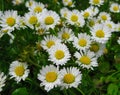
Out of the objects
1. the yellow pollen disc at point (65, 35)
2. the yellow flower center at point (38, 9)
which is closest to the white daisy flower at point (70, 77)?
the yellow pollen disc at point (65, 35)

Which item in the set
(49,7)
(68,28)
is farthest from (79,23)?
(49,7)

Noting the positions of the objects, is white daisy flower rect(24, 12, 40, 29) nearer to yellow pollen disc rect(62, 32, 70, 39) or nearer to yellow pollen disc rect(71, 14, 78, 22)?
yellow pollen disc rect(62, 32, 70, 39)

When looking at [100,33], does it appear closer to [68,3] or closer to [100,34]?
[100,34]

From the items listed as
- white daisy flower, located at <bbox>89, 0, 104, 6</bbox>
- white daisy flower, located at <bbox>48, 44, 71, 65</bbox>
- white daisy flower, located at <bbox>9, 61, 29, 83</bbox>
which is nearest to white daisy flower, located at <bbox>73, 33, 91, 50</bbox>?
white daisy flower, located at <bbox>48, 44, 71, 65</bbox>

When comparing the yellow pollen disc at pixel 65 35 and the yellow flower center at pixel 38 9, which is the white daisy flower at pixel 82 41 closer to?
the yellow pollen disc at pixel 65 35

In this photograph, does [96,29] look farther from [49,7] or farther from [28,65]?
[49,7]

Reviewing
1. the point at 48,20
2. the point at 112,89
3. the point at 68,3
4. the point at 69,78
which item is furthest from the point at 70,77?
the point at 68,3
